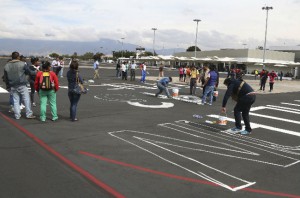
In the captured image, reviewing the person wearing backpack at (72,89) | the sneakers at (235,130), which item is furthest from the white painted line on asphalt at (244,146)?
the person wearing backpack at (72,89)

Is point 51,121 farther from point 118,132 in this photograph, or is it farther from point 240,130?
point 240,130

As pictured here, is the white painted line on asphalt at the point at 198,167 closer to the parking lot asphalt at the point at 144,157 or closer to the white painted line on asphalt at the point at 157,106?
the parking lot asphalt at the point at 144,157

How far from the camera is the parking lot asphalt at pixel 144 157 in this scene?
16.3ft

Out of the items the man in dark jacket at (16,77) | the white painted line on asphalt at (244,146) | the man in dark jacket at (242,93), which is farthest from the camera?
the man in dark jacket at (16,77)

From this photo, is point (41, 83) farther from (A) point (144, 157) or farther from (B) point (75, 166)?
(A) point (144, 157)

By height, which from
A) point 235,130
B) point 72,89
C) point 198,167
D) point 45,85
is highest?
point 45,85

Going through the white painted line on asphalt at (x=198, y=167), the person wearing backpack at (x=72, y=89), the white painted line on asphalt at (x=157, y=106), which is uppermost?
the person wearing backpack at (x=72, y=89)

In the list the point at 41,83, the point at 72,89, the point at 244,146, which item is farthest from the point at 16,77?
the point at 244,146

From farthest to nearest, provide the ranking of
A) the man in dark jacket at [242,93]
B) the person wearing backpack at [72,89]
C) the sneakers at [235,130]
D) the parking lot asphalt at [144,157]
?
the person wearing backpack at [72,89] → the sneakers at [235,130] → the man in dark jacket at [242,93] → the parking lot asphalt at [144,157]

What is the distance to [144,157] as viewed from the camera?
648 centimetres

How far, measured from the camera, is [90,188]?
15.9 feet

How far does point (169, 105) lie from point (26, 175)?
9207 millimetres

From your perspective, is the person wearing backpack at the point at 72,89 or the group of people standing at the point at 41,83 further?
the person wearing backpack at the point at 72,89

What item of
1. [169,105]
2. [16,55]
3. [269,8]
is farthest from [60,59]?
[269,8]
